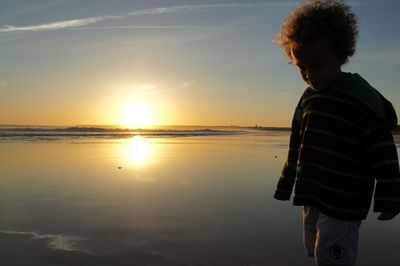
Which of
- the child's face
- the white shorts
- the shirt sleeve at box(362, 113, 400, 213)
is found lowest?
the white shorts

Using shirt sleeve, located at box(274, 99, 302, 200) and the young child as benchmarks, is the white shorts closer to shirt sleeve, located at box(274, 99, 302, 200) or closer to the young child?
the young child

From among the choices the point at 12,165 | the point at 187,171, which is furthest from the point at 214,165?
the point at 12,165

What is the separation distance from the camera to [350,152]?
2.41m

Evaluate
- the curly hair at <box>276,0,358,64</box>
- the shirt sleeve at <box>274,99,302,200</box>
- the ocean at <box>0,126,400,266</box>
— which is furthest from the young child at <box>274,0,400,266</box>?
the ocean at <box>0,126,400,266</box>

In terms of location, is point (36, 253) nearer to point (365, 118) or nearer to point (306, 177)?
point (306, 177)

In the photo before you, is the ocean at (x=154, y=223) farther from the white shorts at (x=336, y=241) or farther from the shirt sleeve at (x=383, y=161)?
the shirt sleeve at (x=383, y=161)

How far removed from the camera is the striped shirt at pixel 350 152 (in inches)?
91.6

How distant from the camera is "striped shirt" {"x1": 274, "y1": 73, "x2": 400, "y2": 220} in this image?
2326 millimetres

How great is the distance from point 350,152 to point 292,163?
0.56 metres

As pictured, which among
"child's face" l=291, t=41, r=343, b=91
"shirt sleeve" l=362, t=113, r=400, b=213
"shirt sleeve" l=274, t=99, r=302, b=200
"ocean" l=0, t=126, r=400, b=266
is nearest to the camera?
"shirt sleeve" l=362, t=113, r=400, b=213

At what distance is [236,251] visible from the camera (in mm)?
4387

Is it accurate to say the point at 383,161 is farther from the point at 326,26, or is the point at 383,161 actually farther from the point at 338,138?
the point at 326,26

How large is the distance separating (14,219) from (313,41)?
15.1ft

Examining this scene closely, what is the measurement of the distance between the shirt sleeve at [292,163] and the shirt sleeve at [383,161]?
588 mm
